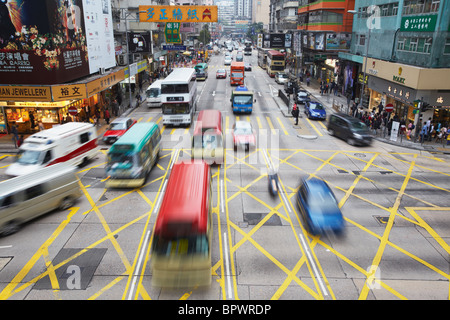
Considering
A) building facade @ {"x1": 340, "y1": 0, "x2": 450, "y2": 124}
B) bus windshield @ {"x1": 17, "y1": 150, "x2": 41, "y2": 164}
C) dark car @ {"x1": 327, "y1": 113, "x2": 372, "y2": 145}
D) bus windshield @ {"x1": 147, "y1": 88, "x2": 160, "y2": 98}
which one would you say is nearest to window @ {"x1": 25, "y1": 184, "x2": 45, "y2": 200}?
bus windshield @ {"x1": 17, "y1": 150, "x2": 41, "y2": 164}

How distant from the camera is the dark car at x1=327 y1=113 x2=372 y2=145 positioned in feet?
85.3

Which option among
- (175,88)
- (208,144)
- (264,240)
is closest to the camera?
(264,240)

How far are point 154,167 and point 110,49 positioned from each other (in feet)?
68.5

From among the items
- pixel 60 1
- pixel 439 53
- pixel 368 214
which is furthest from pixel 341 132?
pixel 60 1

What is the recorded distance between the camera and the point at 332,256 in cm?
1279

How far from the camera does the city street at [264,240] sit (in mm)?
11047

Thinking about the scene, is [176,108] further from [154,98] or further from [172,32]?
[172,32]

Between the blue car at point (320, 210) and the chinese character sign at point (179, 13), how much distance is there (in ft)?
80.3

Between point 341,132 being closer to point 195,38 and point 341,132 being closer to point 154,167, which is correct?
point 154,167

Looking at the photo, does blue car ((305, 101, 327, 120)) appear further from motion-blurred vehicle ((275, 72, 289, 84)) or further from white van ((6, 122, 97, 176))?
white van ((6, 122, 97, 176))

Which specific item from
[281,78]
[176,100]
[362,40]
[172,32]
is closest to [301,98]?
[362,40]

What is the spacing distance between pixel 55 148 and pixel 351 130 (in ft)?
67.9

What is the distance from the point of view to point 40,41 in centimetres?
2453

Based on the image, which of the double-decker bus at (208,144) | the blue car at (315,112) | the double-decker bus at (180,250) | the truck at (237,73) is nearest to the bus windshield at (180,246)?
the double-decker bus at (180,250)
